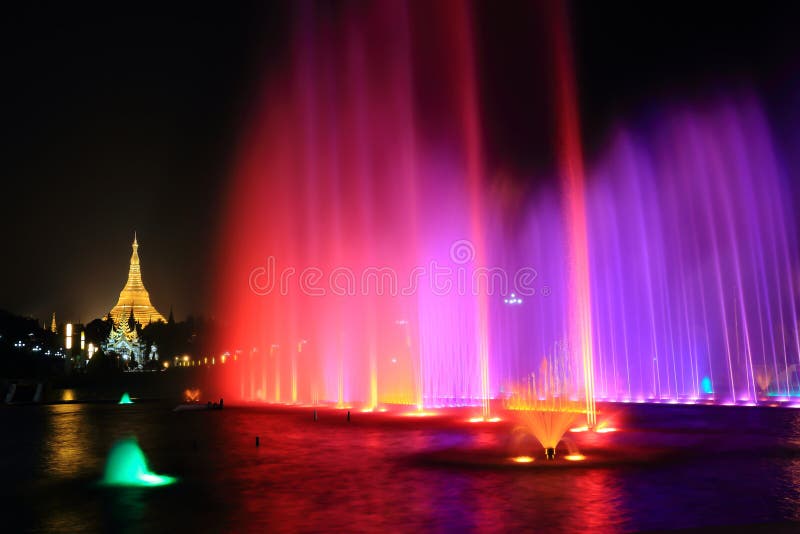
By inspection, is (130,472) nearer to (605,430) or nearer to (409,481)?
(409,481)

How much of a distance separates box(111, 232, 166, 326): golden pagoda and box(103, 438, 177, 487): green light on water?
132 m

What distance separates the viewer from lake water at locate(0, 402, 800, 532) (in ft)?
27.6

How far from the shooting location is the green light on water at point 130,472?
446 inches

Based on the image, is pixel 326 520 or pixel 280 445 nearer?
pixel 326 520

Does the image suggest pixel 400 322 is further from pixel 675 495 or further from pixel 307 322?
pixel 675 495

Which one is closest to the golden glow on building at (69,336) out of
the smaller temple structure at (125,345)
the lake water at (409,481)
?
the smaller temple structure at (125,345)

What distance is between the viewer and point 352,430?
19109 mm

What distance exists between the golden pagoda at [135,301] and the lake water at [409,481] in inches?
4984

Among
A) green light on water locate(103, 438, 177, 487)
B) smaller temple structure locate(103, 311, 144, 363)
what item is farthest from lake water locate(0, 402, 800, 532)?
smaller temple structure locate(103, 311, 144, 363)

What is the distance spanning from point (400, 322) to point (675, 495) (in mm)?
39702

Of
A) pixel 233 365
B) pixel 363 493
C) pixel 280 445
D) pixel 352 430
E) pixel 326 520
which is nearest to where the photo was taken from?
pixel 326 520

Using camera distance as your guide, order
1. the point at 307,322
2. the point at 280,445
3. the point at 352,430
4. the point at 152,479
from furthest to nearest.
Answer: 1. the point at 307,322
2. the point at 352,430
3. the point at 280,445
4. the point at 152,479

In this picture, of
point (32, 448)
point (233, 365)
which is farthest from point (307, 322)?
point (32, 448)

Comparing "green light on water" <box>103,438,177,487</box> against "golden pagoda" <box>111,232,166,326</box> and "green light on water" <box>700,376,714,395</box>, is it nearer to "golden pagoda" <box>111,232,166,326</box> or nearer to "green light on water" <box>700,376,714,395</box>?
"green light on water" <box>700,376,714,395</box>
